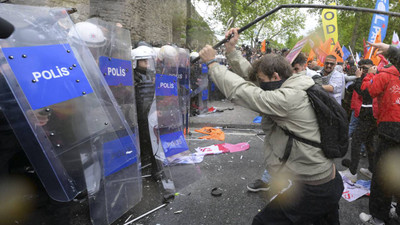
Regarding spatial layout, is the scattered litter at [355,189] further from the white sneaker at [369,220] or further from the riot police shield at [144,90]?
the riot police shield at [144,90]

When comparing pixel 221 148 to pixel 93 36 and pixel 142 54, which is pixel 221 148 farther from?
pixel 93 36

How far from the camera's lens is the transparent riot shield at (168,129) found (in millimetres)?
3273

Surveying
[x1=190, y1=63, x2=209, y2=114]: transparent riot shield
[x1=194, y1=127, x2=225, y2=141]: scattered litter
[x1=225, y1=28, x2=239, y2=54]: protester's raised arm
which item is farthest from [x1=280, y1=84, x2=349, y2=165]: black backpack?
[x1=190, y1=63, x2=209, y2=114]: transparent riot shield

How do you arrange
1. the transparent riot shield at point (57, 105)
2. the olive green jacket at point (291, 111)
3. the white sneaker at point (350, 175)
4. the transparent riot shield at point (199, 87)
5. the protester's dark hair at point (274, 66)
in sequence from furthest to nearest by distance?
the transparent riot shield at point (199, 87)
the white sneaker at point (350, 175)
the protester's dark hair at point (274, 66)
the olive green jacket at point (291, 111)
the transparent riot shield at point (57, 105)

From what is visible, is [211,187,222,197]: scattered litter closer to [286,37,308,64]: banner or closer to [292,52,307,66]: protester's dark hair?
[286,37,308,64]: banner

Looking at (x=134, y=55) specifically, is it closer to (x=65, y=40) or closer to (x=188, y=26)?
(x=65, y=40)

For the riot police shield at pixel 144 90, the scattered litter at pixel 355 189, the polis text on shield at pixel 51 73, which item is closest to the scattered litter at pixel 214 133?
→ the riot police shield at pixel 144 90

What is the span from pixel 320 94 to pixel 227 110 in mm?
7516

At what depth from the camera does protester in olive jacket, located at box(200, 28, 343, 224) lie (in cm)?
156

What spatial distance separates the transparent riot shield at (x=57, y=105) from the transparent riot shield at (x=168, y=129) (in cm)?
125

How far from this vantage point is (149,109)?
3.56 meters

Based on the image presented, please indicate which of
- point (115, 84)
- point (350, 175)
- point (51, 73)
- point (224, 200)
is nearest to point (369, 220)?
point (350, 175)

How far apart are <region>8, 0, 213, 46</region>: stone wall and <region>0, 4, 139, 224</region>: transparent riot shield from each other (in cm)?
546

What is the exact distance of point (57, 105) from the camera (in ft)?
4.97
